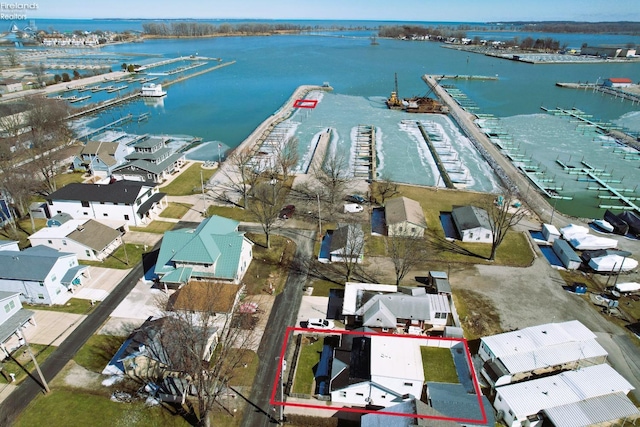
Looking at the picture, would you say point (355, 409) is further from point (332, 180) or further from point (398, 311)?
point (332, 180)

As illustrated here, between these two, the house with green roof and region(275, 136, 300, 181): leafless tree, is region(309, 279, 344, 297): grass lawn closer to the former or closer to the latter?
the house with green roof

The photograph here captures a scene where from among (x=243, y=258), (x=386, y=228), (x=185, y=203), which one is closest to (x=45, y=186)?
(x=185, y=203)

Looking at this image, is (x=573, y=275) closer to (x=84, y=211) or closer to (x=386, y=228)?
(x=386, y=228)

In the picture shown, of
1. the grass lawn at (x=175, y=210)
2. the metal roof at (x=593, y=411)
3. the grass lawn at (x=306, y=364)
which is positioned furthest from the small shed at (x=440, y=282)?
the grass lawn at (x=175, y=210)

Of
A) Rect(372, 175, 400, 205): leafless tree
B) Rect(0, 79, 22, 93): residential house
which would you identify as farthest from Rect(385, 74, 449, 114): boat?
Rect(0, 79, 22, 93): residential house

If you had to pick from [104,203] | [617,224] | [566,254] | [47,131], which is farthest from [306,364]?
[47,131]
